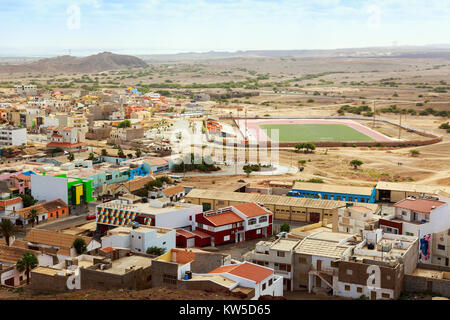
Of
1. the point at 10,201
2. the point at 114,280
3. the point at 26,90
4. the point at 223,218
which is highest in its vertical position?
the point at 26,90

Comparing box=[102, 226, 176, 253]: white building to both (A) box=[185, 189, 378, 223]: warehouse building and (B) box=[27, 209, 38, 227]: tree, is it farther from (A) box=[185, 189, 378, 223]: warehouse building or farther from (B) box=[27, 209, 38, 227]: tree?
(A) box=[185, 189, 378, 223]: warehouse building

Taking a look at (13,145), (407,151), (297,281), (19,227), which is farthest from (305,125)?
(297,281)

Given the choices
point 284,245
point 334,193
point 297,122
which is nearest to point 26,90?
point 297,122

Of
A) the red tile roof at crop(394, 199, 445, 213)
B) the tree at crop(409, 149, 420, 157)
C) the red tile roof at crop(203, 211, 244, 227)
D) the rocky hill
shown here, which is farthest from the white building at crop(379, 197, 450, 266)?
the rocky hill

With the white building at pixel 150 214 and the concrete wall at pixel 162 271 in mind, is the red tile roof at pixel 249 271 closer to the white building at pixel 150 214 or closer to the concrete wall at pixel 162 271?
the concrete wall at pixel 162 271

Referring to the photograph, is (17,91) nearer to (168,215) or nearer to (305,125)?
(305,125)

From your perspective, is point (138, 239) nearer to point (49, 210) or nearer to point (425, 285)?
point (49, 210)
